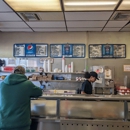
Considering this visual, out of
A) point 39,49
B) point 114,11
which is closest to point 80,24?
point 114,11

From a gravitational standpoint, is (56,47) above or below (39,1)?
below

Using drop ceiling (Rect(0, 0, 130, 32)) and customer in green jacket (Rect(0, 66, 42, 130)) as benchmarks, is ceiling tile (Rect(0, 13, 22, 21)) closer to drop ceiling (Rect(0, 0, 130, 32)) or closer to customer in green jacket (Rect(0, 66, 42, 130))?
drop ceiling (Rect(0, 0, 130, 32))

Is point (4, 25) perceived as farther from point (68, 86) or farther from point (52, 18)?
point (68, 86)

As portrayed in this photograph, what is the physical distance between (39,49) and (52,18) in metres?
1.56

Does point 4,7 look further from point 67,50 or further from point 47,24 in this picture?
point 67,50

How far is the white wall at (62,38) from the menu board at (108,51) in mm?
120

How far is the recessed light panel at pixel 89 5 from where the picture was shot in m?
3.13

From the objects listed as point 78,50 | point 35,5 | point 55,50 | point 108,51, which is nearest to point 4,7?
point 35,5

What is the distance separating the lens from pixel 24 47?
17.9 feet

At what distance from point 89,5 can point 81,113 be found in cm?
193

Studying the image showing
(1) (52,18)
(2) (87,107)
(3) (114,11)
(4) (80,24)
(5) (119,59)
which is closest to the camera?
(2) (87,107)

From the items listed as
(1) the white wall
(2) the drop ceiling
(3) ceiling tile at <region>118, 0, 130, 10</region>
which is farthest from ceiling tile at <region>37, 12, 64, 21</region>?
(1) the white wall

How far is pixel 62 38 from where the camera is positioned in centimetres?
541

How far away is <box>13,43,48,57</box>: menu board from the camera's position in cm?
541
